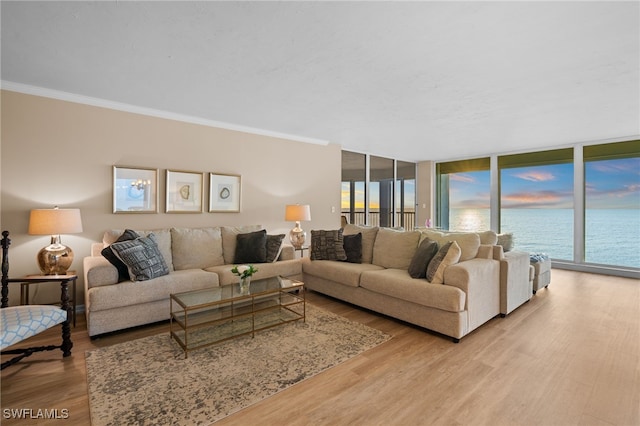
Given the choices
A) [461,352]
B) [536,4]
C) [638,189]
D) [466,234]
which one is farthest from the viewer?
[638,189]

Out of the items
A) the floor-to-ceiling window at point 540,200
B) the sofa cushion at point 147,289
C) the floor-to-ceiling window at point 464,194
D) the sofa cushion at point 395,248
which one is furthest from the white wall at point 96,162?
the floor-to-ceiling window at point 540,200

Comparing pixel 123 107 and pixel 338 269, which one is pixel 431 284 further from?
pixel 123 107

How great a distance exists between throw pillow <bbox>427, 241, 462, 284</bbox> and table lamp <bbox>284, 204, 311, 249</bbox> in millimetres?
2463

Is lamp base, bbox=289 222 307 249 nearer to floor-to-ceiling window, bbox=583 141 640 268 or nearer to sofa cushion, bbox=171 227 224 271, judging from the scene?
sofa cushion, bbox=171 227 224 271

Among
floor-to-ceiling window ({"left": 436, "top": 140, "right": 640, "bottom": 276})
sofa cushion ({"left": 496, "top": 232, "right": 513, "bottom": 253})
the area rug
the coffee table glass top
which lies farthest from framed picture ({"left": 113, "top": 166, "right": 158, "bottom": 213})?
floor-to-ceiling window ({"left": 436, "top": 140, "right": 640, "bottom": 276})

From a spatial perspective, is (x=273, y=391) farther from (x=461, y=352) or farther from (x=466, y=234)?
(x=466, y=234)

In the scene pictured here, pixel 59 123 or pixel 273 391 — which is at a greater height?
pixel 59 123

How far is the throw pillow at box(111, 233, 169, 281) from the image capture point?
293cm

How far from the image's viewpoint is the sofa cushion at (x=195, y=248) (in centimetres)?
371

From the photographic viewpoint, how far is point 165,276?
3.14 metres

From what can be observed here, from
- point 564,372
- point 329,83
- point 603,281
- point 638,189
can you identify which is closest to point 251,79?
point 329,83

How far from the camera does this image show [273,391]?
6.48ft

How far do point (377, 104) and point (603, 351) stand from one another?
3.28m

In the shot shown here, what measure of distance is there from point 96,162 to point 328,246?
3.06 m
